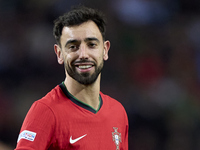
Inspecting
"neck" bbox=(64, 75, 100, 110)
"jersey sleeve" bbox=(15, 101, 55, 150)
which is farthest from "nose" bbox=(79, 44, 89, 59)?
"jersey sleeve" bbox=(15, 101, 55, 150)

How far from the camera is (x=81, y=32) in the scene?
2.18m

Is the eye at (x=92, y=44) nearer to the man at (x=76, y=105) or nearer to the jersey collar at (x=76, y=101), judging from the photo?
the man at (x=76, y=105)

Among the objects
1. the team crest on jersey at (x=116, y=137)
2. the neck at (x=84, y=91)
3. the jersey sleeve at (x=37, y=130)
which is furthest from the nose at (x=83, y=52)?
the team crest on jersey at (x=116, y=137)

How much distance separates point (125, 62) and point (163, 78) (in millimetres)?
716

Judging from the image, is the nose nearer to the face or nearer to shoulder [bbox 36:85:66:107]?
the face

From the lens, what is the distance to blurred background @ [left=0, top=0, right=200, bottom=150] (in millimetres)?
4828

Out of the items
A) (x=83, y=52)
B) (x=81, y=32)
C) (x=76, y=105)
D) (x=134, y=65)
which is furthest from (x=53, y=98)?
(x=134, y=65)

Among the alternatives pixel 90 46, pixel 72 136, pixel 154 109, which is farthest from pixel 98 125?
pixel 154 109

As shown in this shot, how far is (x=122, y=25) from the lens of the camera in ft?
17.9

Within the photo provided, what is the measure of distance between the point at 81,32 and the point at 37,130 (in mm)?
759

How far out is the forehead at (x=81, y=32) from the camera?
85.5 inches

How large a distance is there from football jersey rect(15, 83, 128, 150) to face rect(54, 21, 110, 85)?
0.64 ft

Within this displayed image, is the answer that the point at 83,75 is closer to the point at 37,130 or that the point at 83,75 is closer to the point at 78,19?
the point at 78,19

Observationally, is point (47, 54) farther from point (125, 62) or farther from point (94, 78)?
point (94, 78)
